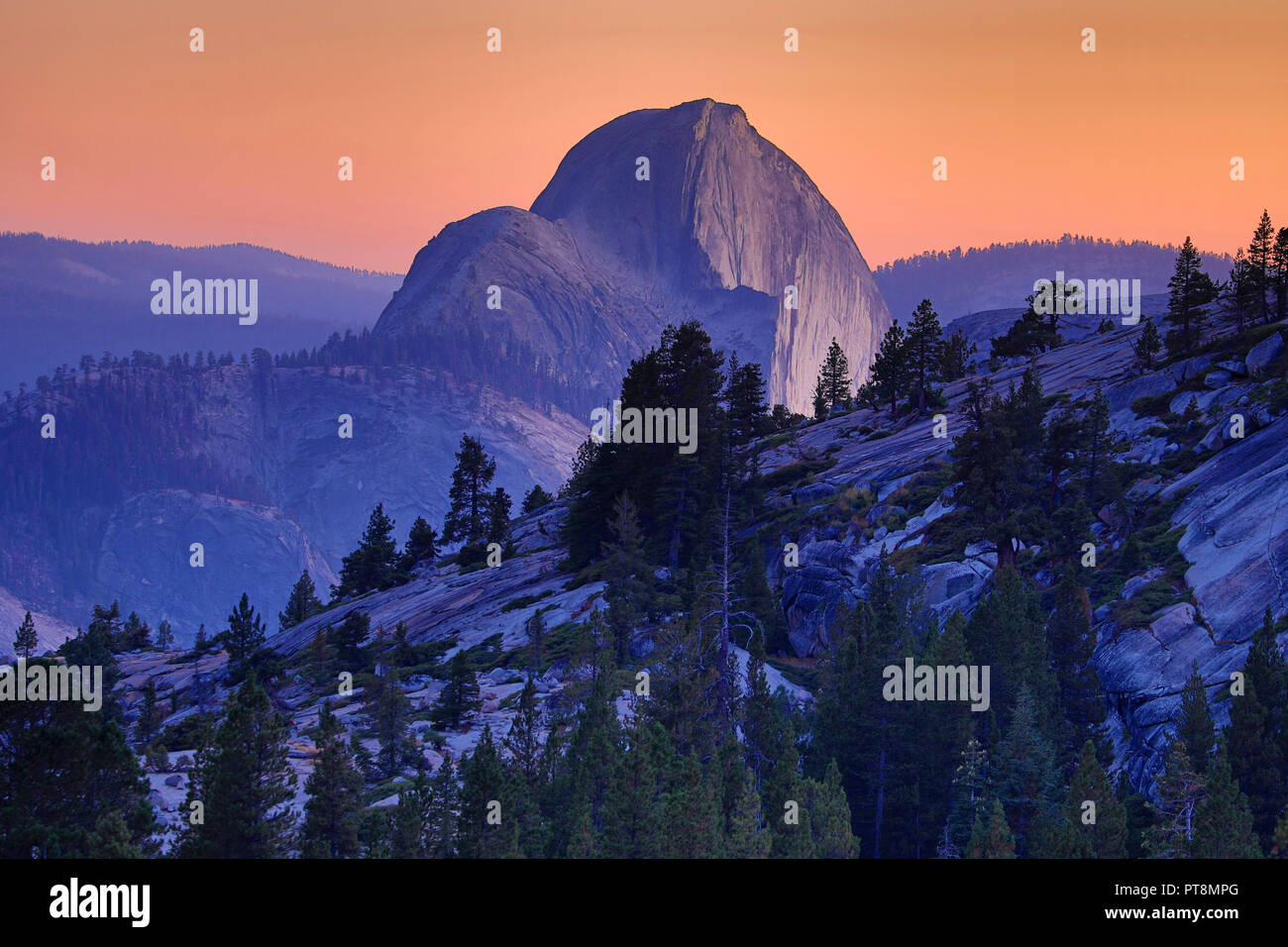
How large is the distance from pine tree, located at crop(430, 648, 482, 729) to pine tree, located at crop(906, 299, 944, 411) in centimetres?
5157

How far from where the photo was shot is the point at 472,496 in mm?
104562

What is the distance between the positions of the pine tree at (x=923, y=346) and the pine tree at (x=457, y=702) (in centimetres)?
5157

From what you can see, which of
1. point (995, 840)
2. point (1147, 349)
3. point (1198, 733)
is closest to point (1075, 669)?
point (1198, 733)

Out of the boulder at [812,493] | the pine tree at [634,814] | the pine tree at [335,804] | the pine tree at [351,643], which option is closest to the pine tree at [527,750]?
the pine tree at [634,814]

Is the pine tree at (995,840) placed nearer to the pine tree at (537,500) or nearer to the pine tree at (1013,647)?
the pine tree at (1013,647)

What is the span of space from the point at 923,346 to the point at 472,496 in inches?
1670

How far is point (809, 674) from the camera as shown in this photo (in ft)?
187

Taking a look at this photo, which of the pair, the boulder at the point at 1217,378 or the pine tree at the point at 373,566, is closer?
the boulder at the point at 1217,378

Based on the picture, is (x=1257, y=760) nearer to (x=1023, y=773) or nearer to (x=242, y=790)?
(x=1023, y=773)

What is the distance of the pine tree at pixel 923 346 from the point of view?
3546 inches
